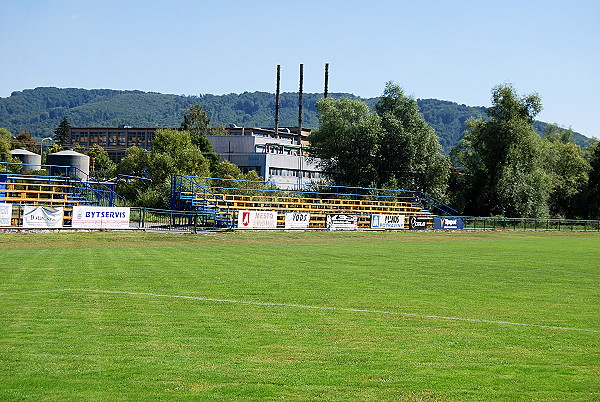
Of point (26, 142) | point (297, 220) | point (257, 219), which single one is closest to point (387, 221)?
point (297, 220)

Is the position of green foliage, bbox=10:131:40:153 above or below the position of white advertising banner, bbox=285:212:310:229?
above

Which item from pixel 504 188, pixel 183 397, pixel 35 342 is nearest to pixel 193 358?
pixel 183 397

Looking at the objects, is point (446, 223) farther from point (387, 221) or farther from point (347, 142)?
point (347, 142)

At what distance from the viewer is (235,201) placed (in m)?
55.6

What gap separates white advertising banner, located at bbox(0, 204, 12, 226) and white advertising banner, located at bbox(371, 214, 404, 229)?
32462 mm

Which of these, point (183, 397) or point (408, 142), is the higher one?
point (408, 142)

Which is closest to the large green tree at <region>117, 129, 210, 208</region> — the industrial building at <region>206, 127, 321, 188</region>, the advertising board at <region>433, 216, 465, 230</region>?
the industrial building at <region>206, 127, 321, 188</region>

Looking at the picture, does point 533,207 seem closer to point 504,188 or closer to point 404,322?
point 504,188

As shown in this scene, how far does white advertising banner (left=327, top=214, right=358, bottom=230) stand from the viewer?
58500 mm

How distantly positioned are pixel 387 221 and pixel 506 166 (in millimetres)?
30909

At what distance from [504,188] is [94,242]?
6058 centimetres

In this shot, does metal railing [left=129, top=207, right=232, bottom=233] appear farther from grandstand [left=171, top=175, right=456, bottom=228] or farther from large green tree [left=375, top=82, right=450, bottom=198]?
large green tree [left=375, top=82, right=450, bottom=198]

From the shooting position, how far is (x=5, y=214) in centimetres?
3938

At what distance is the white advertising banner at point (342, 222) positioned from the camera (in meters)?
58.5
